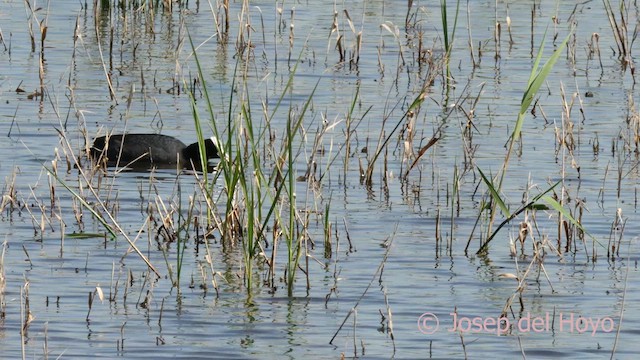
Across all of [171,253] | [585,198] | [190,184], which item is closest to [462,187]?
[585,198]

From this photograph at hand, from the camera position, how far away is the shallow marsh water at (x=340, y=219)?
6738 millimetres

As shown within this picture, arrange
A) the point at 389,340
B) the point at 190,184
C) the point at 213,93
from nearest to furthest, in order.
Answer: the point at 389,340
the point at 190,184
the point at 213,93

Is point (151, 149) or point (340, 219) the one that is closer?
point (340, 219)

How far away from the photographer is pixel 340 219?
9.12 metres

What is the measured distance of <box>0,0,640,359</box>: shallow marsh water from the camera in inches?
265

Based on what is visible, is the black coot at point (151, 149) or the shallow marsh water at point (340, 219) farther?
the black coot at point (151, 149)

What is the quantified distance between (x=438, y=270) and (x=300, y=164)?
10.3 ft

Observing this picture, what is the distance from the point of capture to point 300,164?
10938 millimetres

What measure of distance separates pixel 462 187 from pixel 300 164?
1405 millimetres

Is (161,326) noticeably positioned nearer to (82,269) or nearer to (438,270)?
(82,269)

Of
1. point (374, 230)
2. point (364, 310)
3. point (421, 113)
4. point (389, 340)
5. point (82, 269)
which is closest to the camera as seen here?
point (389, 340)

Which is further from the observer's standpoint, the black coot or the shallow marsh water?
the black coot

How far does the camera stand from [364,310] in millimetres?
7160

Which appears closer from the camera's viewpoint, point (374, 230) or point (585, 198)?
point (374, 230)
